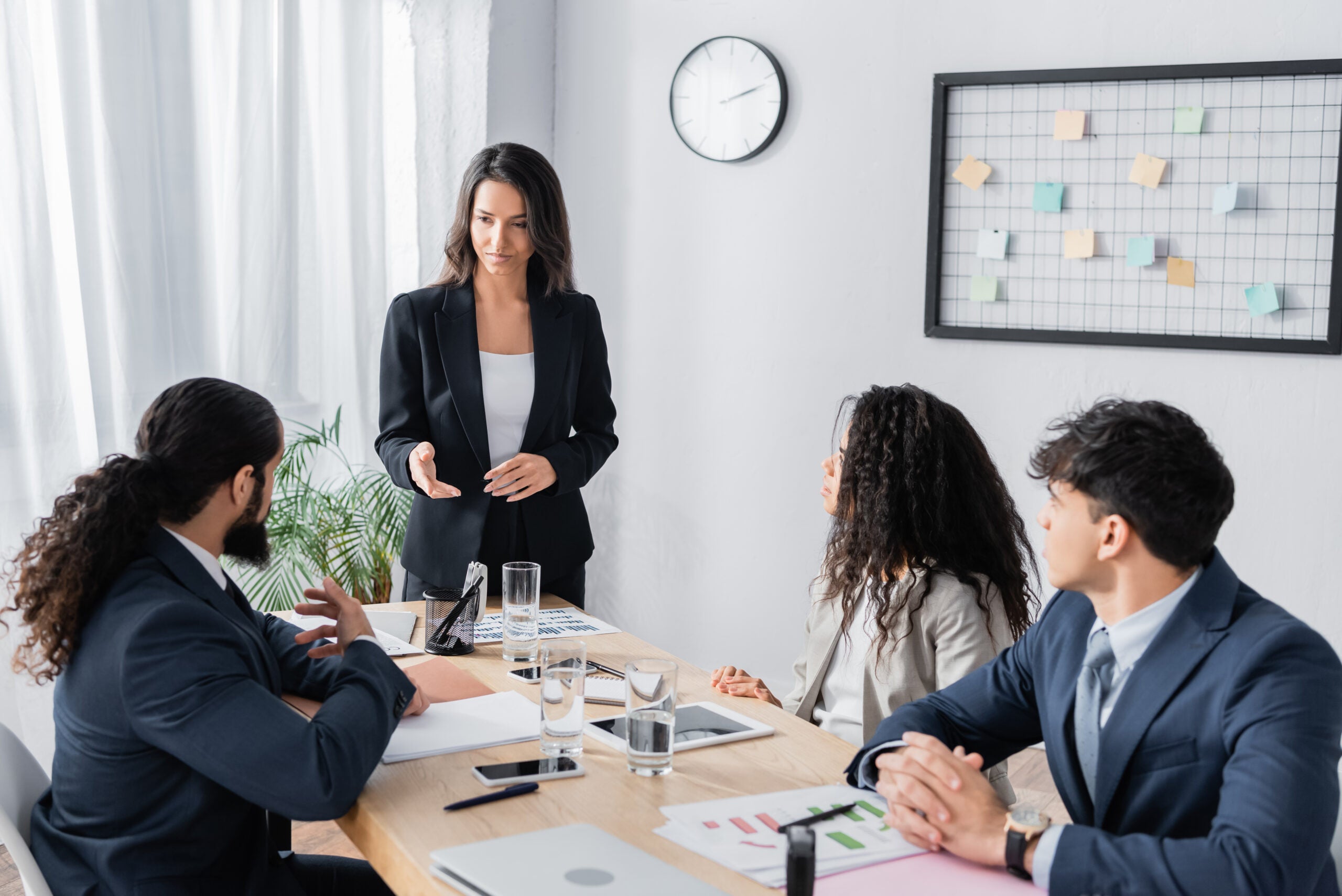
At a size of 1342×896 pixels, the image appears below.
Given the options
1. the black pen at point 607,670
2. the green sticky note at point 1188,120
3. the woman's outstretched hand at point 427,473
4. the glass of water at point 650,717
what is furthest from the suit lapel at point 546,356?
the green sticky note at point 1188,120

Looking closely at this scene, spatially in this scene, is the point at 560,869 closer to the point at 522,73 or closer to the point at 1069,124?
the point at 1069,124

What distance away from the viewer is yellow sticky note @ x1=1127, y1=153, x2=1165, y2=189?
10.8ft

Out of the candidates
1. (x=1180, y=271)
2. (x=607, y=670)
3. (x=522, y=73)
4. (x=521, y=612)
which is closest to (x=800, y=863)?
(x=607, y=670)

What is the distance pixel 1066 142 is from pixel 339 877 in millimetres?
2775

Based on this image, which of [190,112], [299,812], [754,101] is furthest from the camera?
[754,101]

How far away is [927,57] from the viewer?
353 cm

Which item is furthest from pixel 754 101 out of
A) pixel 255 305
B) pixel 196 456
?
pixel 196 456

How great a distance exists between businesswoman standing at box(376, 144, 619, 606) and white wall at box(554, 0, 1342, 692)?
1.36m

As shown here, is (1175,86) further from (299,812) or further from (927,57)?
(299,812)

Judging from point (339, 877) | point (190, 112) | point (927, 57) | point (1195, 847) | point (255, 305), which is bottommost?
point (339, 877)

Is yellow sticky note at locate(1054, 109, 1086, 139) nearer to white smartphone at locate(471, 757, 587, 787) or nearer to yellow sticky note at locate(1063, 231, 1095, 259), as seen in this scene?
yellow sticky note at locate(1063, 231, 1095, 259)

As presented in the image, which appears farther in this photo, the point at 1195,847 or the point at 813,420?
the point at 813,420

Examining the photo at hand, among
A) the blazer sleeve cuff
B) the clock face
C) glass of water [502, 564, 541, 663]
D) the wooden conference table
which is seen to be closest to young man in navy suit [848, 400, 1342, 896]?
the wooden conference table

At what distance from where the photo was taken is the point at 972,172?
3.50 m
